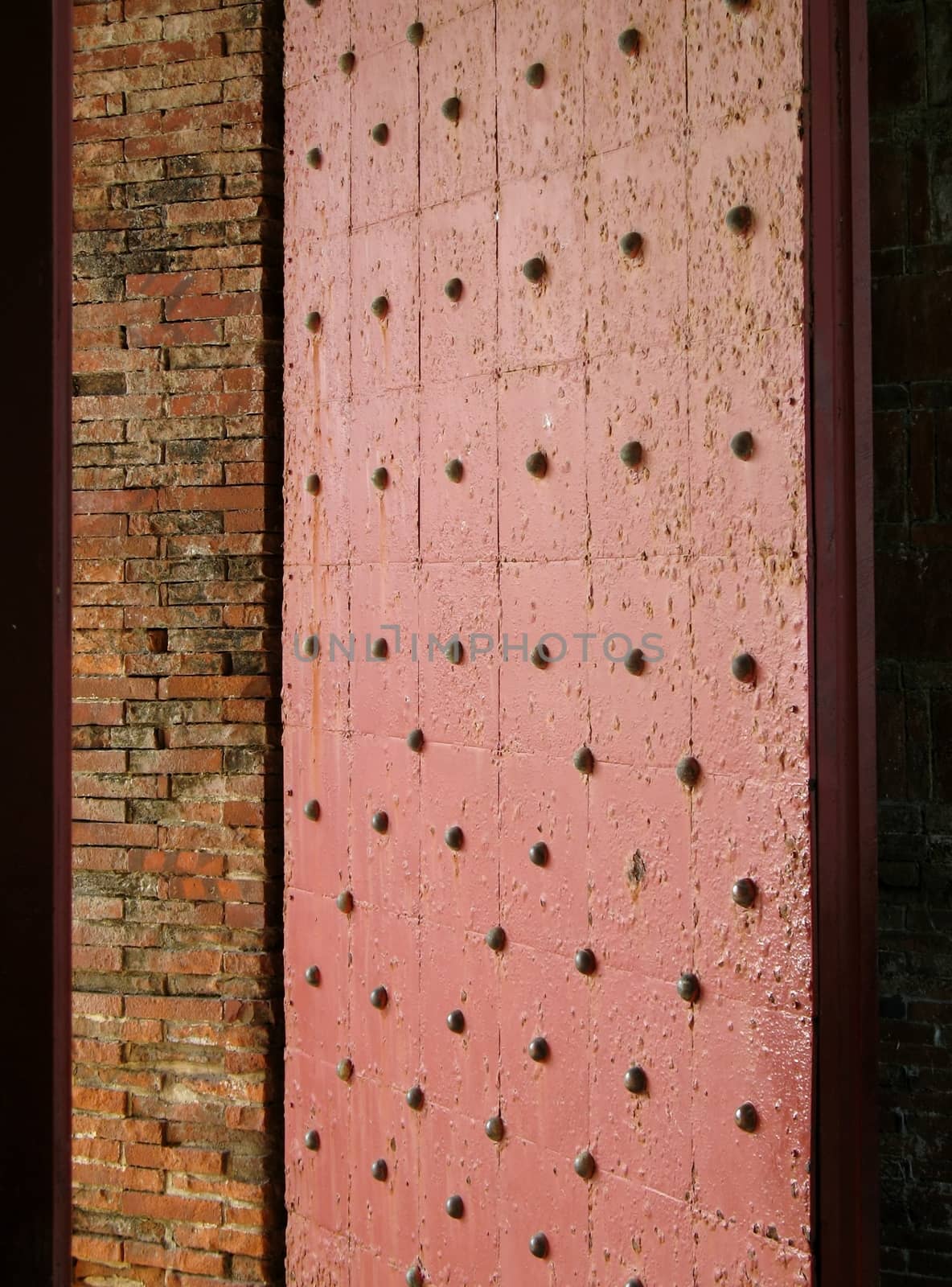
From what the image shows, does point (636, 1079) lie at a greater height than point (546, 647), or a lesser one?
lesser

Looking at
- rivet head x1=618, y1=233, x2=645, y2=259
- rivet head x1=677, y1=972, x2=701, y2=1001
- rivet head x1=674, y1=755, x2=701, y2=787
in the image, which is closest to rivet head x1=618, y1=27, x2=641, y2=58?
rivet head x1=618, y1=233, x2=645, y2=259

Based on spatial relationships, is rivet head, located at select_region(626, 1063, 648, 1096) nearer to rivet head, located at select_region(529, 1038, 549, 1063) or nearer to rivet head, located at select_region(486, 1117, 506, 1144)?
rivet head, located at select_region(529, 1038, 549, 1063)

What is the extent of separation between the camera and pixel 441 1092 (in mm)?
2574

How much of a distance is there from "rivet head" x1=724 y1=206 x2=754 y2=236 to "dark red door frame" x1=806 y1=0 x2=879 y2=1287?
4.3 inches

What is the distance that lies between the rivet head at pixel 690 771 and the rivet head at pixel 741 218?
2.85 ft

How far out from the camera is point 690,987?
83.3 inches

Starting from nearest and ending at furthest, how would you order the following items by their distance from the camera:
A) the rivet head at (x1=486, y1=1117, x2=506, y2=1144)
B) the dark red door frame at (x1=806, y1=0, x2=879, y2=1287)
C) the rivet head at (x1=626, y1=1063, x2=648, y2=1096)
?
1. the dark red door frame at (x1=806, y1=0, x2=879, y2=1287)
2. the rivet head at (x1=626, y1=1063, x2=648, y2=1096)
3. the rivet head at (x1=486, y1=1117, x2=506, y2=1144)

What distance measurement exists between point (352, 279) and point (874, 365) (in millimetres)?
1234

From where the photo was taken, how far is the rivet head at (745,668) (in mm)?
2049

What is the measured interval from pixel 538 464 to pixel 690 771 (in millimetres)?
652

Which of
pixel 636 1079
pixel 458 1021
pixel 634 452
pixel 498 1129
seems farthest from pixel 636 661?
pixel 498 1129

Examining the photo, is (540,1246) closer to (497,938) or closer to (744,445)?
(497,938)

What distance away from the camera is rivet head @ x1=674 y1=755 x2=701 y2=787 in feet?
6.95

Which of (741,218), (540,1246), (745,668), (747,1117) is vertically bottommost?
(540,1246)
